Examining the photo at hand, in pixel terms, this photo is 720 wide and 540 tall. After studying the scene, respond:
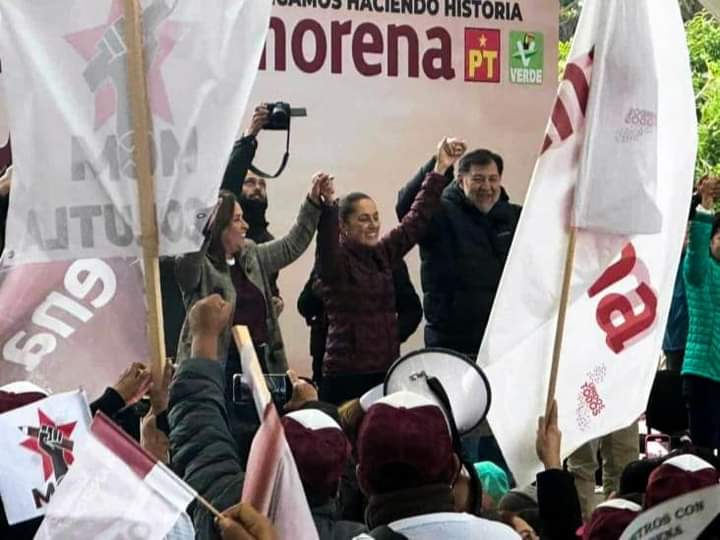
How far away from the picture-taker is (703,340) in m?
7.09

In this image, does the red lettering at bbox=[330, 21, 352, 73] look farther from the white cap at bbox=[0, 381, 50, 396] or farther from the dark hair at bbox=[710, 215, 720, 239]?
the white cap at bbox=[0, 381, 50, 396]

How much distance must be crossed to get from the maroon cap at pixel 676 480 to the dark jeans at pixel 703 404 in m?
3.69

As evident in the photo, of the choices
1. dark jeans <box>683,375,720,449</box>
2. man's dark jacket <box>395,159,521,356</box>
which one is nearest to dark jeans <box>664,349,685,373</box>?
dark jeans <box>683,375,720,449</box>

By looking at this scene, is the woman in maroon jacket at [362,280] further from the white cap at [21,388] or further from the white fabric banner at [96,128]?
the white cap at [21,388]

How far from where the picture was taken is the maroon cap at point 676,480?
335cm

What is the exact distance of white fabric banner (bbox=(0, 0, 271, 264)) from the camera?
13.1 ft

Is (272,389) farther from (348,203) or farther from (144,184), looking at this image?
(144,184)

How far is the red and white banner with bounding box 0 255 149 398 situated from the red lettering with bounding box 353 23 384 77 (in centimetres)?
230

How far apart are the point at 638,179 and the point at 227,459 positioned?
71.1 inches

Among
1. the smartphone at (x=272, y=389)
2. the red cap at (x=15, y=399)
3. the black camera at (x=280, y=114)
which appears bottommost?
the smartphone at (x=272, y=389)

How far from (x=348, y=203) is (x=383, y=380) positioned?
0.76m

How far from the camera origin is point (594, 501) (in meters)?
6.65

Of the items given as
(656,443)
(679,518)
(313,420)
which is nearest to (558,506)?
(679,518)

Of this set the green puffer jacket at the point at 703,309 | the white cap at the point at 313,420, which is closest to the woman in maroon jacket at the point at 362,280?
the green puffer jacket at the point at 703,309
